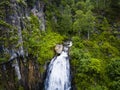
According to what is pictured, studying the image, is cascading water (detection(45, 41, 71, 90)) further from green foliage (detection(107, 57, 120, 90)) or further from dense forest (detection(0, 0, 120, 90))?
green foliage (detection(107, 57, 120, 90))

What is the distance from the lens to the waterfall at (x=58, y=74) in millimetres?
21625

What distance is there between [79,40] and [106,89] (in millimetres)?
7434

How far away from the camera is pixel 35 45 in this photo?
22.2m

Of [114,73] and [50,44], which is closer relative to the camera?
[114,73]

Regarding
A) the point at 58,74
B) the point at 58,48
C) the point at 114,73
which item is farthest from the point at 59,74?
the point at 114,73

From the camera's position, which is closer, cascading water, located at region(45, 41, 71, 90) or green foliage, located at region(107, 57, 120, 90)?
green foliage, located at region(107, 57, 120, 90)

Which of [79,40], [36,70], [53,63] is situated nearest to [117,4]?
[79,40]

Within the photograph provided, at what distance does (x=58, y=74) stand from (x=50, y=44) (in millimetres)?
4015

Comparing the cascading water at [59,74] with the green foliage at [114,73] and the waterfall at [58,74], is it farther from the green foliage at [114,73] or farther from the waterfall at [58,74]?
the green foliage at [114,73]

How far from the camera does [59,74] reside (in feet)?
72.5

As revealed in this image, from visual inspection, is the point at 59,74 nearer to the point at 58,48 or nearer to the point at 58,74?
the point at 58,74

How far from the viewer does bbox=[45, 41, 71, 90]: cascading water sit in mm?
21625

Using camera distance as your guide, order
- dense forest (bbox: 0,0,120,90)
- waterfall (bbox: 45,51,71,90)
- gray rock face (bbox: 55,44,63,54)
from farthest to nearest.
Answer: gray rock face (bbox: 55,44,63,54)
waterfall (bbox: 45,51,71,90)
dense forest (bbox: 0,0,120,90)

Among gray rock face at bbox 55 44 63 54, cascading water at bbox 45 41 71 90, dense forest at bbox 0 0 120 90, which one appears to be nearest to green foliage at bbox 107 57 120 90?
dense forest at bbox 0 0 120 90
